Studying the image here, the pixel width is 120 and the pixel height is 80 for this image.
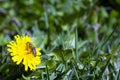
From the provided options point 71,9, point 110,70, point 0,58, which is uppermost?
point 71,9

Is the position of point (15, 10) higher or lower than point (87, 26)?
higher

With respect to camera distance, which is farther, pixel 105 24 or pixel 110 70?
pixel 105 24

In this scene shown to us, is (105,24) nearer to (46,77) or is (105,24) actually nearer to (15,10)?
(15,10)

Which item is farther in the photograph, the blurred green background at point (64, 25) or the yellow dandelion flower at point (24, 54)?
the blurred green background at point (64, 25)

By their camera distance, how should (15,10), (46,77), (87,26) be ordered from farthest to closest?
(15,10) < (87,26) < (46,77)

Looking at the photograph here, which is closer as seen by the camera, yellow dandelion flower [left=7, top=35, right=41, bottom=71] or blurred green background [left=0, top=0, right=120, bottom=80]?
yellow dandelion flower [left=7, top=35, right=41, bottom=71]

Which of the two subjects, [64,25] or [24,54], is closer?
[24,54]

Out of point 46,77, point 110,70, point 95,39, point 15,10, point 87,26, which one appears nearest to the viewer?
point 46,77

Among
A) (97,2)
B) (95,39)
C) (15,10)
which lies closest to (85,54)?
(95,39)
